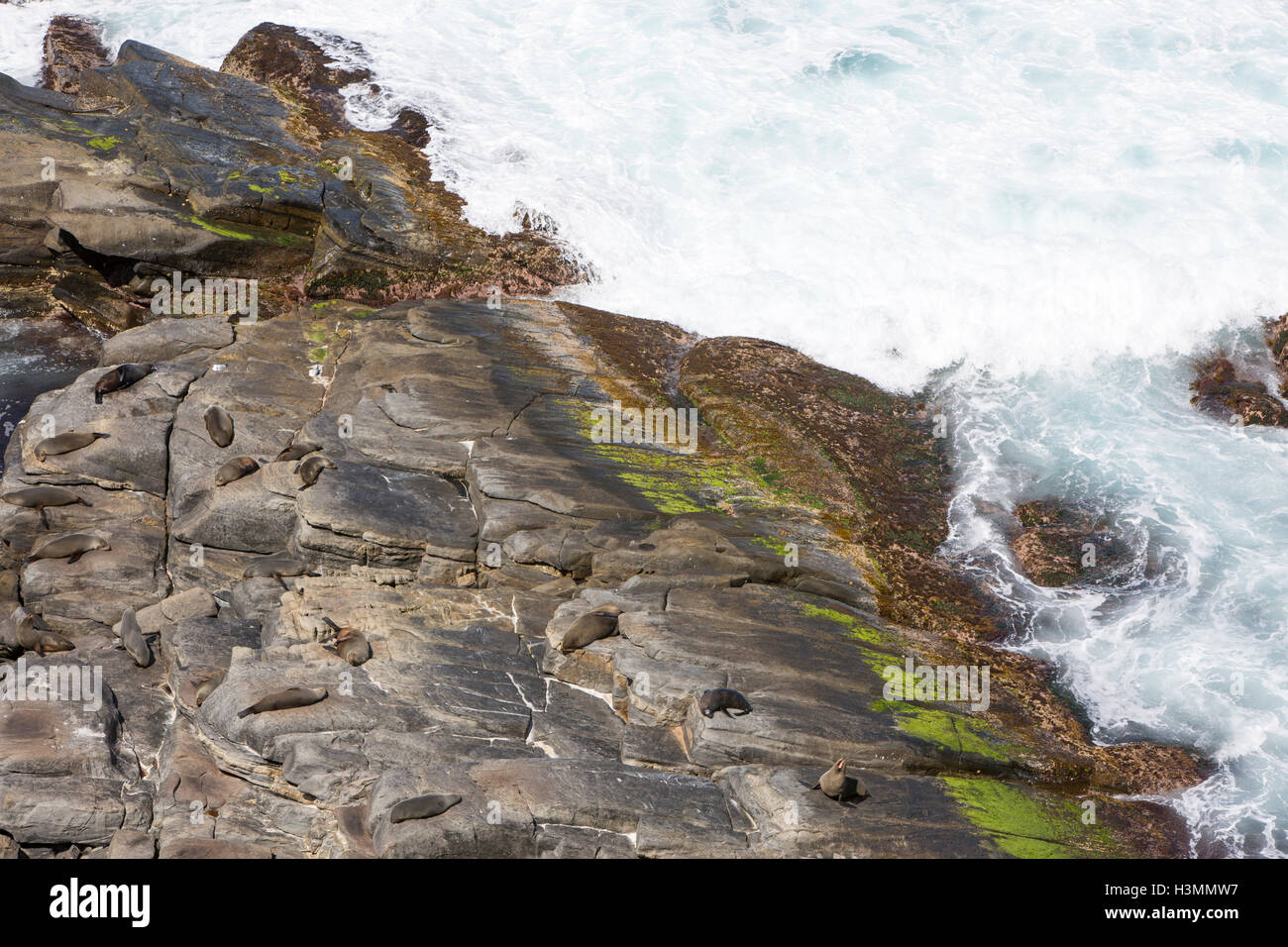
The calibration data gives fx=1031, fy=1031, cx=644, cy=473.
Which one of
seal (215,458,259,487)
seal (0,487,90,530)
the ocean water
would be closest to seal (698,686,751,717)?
the ocean water

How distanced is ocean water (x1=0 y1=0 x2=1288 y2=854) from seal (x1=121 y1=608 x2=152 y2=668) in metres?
16.1

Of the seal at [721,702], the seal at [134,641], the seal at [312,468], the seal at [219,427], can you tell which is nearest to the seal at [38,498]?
the seal at [219,427]

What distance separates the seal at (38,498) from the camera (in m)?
20.0

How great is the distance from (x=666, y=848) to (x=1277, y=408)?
21.8m

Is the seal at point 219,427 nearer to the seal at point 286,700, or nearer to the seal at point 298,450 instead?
the seal at point 298,450

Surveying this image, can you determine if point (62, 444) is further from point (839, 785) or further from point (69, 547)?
point (839, 785)

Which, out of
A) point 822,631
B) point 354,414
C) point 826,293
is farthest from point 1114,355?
point 354,414

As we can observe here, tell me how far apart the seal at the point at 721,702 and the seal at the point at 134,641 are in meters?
9.88

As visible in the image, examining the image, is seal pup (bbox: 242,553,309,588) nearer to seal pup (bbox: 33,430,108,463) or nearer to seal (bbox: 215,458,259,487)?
seal (bbox: 215,458,259,487)

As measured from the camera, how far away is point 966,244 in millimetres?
32781

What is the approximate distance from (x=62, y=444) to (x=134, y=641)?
5097 mm

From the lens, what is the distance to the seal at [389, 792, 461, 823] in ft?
46.4

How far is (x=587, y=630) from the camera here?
57.7 ft

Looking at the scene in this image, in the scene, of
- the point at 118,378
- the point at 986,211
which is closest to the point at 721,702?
the point at 118,378
